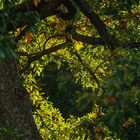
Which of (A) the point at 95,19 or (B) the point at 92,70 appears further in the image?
(B) the point at 92,70

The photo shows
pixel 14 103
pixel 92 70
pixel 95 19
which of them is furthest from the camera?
pixel 92 70

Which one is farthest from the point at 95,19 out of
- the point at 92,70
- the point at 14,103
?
the point at 92,70

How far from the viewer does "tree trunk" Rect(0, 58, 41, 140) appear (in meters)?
7.24

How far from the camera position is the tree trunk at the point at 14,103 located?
23.7 feet

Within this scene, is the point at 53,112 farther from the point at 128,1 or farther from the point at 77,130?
the point at 128,1

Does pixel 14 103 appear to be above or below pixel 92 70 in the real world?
below

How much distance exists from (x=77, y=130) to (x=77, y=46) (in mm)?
2121

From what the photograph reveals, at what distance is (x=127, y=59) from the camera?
4.13 metres

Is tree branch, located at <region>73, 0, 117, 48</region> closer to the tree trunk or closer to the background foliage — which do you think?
the background foliage

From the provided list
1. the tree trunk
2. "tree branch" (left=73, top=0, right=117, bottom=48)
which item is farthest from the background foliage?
the tree trunk

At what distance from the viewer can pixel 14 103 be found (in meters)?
7.35

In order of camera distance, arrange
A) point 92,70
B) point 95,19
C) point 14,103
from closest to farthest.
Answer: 1. point 95,19
2. point 14,103
3. point 92,70

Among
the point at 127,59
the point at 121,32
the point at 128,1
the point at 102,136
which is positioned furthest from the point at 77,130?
the point at 127,59

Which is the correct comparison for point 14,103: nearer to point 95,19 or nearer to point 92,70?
point 95,19
